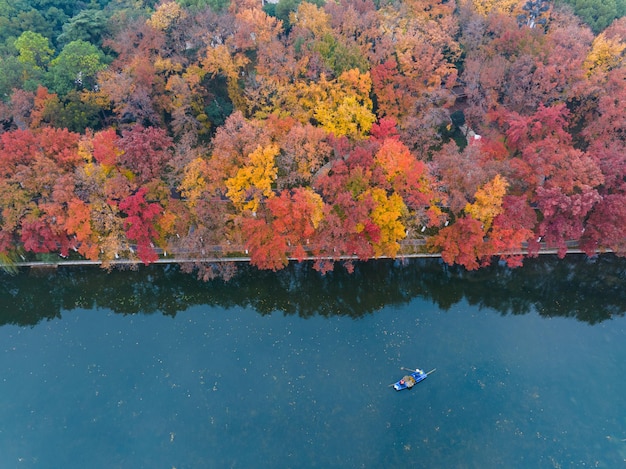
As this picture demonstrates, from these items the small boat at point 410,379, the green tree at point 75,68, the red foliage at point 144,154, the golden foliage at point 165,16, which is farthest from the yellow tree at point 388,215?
the green tree at point 75,68

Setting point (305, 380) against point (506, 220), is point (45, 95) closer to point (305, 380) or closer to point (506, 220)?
point (305, 380)

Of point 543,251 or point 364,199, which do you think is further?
point 543,251

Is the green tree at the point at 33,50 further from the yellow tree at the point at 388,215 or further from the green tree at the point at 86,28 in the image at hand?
the yellow tree at the point at 388,215

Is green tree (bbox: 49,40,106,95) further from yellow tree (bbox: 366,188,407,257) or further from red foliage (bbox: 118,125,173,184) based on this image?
yellow tree (bbox: 366,188,407,257)

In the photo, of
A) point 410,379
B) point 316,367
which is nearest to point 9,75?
point 316,367

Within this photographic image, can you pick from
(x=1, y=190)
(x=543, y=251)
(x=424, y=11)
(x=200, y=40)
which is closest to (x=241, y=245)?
(x=1, y=190)

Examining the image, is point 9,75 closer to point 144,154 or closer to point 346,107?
point 144,154
